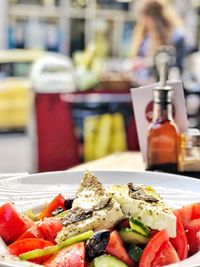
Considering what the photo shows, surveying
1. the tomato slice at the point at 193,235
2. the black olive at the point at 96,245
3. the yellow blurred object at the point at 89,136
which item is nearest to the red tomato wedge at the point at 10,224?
the black olive at the point at 96,245

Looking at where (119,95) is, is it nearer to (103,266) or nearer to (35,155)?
(35,155)

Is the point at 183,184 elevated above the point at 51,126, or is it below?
above

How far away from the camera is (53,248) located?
88 cm

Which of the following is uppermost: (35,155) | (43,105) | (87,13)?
(87,13)

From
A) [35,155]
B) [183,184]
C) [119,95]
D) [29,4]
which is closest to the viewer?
[183,184]

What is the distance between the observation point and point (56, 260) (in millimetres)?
852

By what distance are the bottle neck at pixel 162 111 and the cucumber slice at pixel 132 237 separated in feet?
1.96

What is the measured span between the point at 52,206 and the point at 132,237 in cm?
21

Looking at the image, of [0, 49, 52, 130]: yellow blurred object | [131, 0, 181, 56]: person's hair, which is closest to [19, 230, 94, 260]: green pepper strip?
[131, 0, 181, 56]: person's hair

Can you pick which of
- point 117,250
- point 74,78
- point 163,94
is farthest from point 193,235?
point 74,78

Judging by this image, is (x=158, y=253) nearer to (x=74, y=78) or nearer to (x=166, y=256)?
(x=166, y=256)

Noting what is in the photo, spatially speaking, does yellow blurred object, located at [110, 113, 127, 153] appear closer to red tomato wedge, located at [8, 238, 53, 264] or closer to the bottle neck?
the bottle neck

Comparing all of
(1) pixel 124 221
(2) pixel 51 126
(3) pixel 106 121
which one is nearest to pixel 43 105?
(2) pixel 51 126

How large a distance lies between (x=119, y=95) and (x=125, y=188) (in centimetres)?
308
